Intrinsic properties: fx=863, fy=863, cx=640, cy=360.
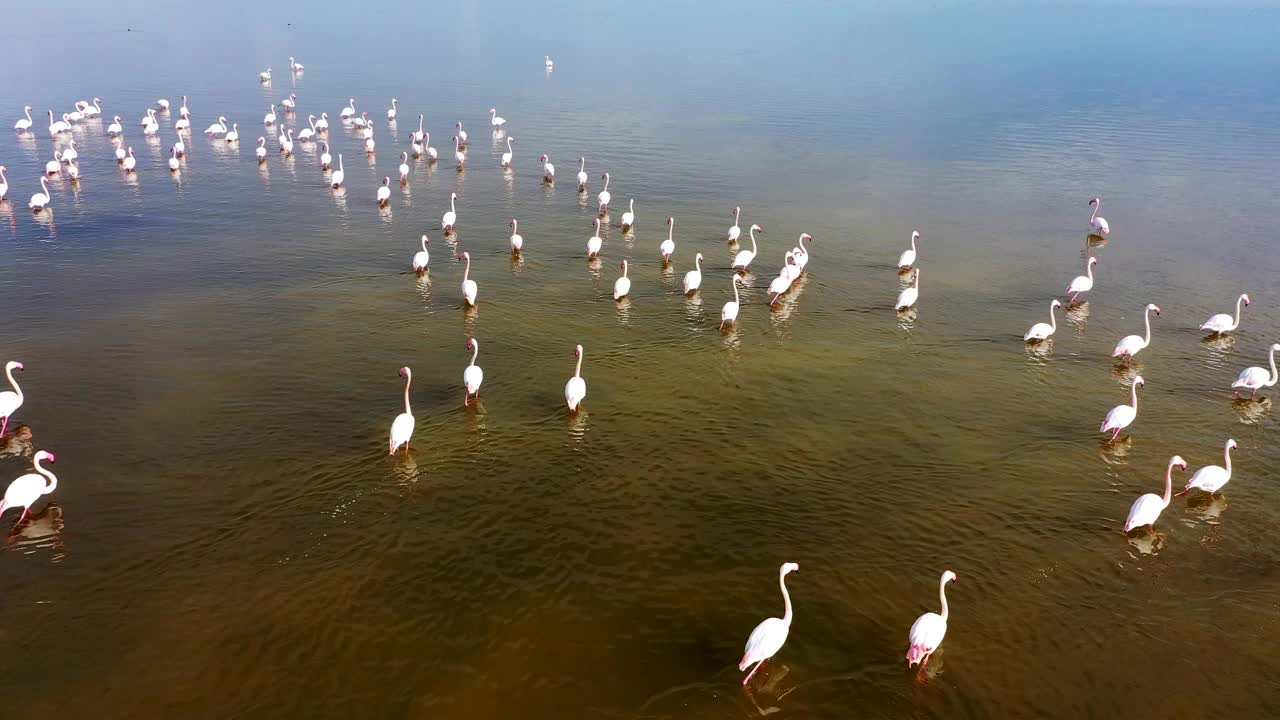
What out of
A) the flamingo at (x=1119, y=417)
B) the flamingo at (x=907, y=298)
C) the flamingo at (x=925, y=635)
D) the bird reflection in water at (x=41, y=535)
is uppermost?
the flamingo at (x=907, y=298)

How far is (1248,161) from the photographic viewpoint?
190ft

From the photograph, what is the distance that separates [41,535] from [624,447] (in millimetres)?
13303

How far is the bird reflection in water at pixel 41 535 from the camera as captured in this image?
59.8 feet

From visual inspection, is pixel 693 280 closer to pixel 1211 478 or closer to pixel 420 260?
pixel 420 260

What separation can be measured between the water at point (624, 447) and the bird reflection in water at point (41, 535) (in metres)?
0.11

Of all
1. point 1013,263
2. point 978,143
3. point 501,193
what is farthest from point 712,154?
point 1013,263

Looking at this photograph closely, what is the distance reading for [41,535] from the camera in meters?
18.7

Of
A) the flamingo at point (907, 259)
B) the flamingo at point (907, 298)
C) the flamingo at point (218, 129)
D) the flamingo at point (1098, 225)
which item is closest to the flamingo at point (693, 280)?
the flamingo at point (907, 298)

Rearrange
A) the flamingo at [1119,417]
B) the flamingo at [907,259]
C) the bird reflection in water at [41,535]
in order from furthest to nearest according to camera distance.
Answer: the flamingo at [907,259]
the flamingo at [1119,417]
the bird reflection in water at [41,535]

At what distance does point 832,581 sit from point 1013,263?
84.0 feet

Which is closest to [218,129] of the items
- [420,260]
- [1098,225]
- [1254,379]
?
[420,260]

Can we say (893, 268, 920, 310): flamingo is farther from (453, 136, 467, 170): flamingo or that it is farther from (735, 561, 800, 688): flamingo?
(453, 136, 467, 170): flamingo

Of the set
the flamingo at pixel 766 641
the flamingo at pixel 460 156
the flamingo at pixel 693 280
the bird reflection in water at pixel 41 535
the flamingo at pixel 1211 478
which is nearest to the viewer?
the flamingo at pixel 766 641

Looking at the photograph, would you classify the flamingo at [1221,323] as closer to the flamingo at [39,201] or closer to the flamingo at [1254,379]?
the flamingo at [1254,379]
